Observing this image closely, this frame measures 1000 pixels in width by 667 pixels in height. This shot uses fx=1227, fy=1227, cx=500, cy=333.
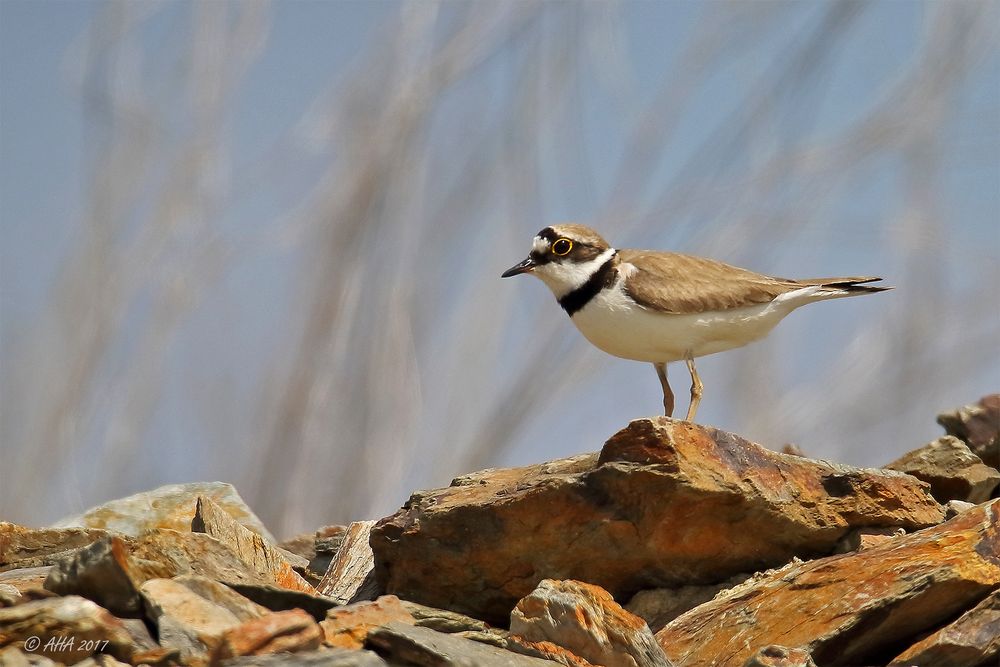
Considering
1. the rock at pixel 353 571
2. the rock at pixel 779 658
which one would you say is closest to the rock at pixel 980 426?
the rock at pixel 779 658

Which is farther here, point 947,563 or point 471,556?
point 471,556

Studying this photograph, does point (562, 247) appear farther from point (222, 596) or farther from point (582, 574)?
point (222, 596)

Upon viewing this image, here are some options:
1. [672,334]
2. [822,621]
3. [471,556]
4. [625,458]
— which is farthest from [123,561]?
[672,334]

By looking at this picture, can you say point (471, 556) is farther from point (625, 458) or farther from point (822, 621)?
point (822, 621)

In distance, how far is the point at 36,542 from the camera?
4773 millimetres

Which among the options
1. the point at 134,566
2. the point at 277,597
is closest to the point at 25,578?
the point at 134,566

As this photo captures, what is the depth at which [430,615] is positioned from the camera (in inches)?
162

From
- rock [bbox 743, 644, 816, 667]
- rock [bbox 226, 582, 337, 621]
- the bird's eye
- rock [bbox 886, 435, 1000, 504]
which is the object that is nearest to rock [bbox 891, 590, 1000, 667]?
rock [bbox 743, 644, 816, 667]

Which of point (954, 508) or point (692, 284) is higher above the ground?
point (692, 284)

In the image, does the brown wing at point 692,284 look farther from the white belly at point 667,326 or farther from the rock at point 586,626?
the rock at point 586,626

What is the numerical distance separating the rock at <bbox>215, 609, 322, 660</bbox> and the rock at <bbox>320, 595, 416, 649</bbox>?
19 cm

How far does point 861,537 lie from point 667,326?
192 cm

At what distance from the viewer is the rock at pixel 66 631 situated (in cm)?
322

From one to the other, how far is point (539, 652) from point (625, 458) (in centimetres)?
100
